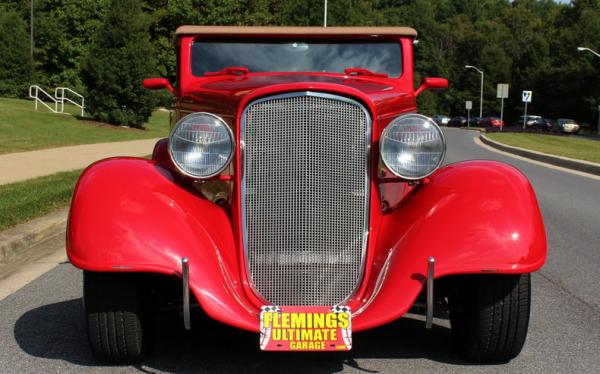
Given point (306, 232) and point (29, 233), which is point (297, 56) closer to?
point (306, 232)

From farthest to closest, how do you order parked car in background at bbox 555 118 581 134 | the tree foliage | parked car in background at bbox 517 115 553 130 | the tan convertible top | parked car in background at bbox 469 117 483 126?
parked car in background at bbox 469 117 483 126, parked car in background at bbox 517 115 553 130, parked car in background at bbox 555 118 581 134, the tree foliage, the tan convertible top

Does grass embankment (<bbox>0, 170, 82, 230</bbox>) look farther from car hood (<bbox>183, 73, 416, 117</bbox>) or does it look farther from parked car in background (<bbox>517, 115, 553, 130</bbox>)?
parked car in background (<bbox>517, 115, 553, 130</bbox>)

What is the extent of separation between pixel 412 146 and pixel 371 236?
0.51 meters

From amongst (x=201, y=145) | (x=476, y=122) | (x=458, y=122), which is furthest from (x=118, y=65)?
(x=458, y=122)

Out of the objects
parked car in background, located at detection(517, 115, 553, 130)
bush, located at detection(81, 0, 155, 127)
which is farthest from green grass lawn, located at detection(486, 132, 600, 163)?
parked car in background, located at detection(517, 115, 553, 130)

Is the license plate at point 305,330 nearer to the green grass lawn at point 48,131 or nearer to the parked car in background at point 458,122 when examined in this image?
the green grass lawn at point 48,131

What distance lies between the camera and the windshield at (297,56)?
524 cm

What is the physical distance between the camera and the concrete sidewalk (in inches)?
517

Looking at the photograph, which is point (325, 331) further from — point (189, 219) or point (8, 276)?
point (8, 276)

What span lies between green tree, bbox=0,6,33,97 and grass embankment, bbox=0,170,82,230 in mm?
36397

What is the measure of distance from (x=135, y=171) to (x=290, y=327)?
123cm

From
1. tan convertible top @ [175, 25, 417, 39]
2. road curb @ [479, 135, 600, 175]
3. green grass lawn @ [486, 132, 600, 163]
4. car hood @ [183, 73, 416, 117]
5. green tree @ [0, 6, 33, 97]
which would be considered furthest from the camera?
green tree @ [0, 6, 33, 97]

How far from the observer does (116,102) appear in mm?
30484

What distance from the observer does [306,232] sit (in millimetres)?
3656
